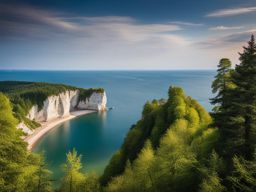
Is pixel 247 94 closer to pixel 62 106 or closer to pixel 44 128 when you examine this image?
pixel 44 128

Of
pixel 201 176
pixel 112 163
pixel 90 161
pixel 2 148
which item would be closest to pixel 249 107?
pixel 201 176

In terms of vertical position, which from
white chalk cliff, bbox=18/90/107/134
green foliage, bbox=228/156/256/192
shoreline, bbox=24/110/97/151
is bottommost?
shoreline, bbox=24/110/97/151

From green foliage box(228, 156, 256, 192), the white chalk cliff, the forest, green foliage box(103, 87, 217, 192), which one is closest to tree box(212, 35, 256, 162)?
the forest

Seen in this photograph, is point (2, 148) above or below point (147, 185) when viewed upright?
above

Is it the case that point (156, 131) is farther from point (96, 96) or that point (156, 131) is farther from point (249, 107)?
point (96, 96)

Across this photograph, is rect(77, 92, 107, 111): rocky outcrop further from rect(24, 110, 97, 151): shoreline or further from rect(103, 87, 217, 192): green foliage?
rect(103, 87, 217, 192): green foliage

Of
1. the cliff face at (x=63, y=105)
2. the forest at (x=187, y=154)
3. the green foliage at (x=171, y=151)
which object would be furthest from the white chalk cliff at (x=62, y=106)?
the forest at (x=187, y=154)

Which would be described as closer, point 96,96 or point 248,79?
point 248,79
